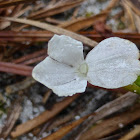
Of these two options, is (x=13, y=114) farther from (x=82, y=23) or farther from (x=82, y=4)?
(x=82, y=4)

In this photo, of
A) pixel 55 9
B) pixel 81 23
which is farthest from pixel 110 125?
pixel 55 9

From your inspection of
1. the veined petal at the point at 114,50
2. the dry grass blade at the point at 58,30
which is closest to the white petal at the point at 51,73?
the veined petal at the point at 114,50

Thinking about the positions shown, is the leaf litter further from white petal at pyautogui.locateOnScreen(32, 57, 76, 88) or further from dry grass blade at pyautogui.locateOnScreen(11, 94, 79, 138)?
white petal at pyautogui.locateOnScreen(32, 57, 76, 88)

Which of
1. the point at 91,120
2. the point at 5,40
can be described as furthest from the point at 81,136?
the point at 5,40

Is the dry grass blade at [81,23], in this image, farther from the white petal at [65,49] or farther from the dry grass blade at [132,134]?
the dry grass blade at [132,134]

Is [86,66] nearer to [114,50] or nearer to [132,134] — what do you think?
[114,50]

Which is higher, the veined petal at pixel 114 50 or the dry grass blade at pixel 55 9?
the veined petal at pixel 114 50

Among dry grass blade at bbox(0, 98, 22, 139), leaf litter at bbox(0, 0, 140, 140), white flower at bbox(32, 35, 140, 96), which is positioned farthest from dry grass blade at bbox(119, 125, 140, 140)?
dry grass blade at bbox(0, 98, 22, 139)
